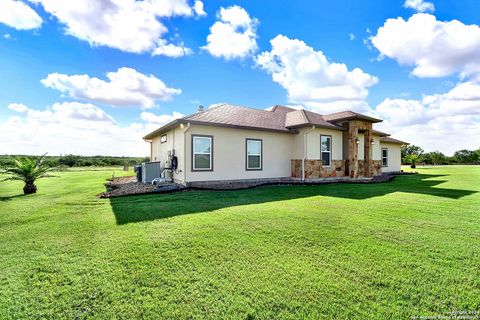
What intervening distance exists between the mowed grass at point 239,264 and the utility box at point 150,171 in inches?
231

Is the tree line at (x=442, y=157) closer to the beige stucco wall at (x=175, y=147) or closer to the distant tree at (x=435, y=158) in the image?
the distant tree at (x=435, y=158)

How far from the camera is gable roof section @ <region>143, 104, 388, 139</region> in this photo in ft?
35.1

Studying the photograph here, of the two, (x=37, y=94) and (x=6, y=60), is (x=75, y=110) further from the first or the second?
(x=6, y=60)

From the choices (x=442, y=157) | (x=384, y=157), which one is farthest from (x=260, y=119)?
(x=442, y=157)

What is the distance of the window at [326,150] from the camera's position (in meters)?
13.3

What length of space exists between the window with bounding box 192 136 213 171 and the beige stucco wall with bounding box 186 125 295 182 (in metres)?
0.16

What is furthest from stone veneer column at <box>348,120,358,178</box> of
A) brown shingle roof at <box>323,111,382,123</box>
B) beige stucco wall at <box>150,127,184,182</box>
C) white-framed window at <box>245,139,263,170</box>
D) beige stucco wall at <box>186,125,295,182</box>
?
beige stucco wall at <box>150,127,184,182</box>

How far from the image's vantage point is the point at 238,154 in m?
11.5

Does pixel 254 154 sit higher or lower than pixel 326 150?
lower

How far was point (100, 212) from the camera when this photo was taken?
5.90 m

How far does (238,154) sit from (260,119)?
8.98ft

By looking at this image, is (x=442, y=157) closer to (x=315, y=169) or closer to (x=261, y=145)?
(x=315, y=169)

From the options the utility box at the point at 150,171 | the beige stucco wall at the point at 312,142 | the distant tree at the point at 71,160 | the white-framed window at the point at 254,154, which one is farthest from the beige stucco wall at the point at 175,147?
the distant tree at the point at 71,160

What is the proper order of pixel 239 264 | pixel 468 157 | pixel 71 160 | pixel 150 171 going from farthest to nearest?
pixel 468 157
pixel 71 160
pixel 150 171
pixel 239 264
